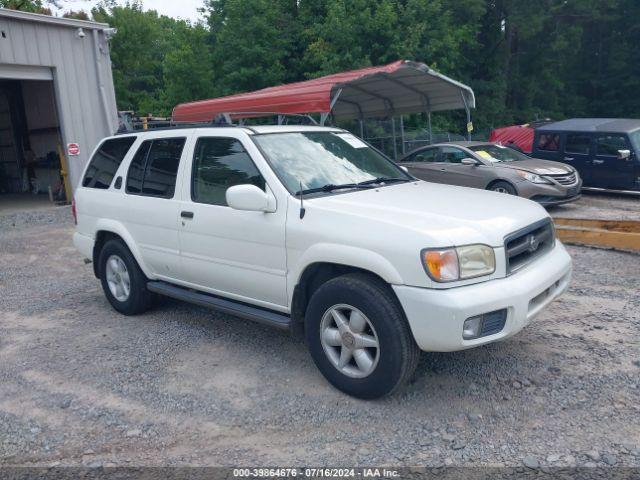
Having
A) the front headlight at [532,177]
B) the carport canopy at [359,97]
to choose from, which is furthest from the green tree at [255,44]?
the front headlight at [532,177]

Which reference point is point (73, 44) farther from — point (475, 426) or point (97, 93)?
point (475, 426)

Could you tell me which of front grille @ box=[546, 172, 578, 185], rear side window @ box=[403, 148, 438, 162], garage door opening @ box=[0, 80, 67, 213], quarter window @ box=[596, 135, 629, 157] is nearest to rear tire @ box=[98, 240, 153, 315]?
rear side window @ box=[403, 148, 438, 162]

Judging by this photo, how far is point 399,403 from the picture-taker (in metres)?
3.78

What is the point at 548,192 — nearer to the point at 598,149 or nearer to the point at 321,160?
the point at 598,149

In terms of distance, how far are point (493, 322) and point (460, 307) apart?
1.05 ft

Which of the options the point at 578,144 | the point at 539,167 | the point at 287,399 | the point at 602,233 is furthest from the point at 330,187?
the point at 578,144

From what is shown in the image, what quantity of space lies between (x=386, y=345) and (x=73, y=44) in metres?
13.2

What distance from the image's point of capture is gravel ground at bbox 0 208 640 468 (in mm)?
3299

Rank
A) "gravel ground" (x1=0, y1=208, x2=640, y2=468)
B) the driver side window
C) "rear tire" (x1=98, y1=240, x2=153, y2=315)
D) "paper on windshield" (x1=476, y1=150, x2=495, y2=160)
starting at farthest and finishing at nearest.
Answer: the driver side window → "paper on windshield" (x1=476, y1=150, x2=495, y2=160) → "rear tire" (x1=98, y1=240, x2=153, y2=315) → "gravel ground" (x1=0, y1=208, x2=640, y2=468)

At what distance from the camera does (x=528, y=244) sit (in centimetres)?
389

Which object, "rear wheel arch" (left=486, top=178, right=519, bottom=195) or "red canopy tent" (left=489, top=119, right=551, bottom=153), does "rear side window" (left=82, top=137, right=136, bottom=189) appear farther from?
"red canopy tent" (left=489, top=119, right=551, bottom=153)

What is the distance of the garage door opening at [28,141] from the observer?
1833 cm

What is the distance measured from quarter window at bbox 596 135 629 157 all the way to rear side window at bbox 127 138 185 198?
10850 millimetres

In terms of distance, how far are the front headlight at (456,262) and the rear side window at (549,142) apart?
1148 centimetres
